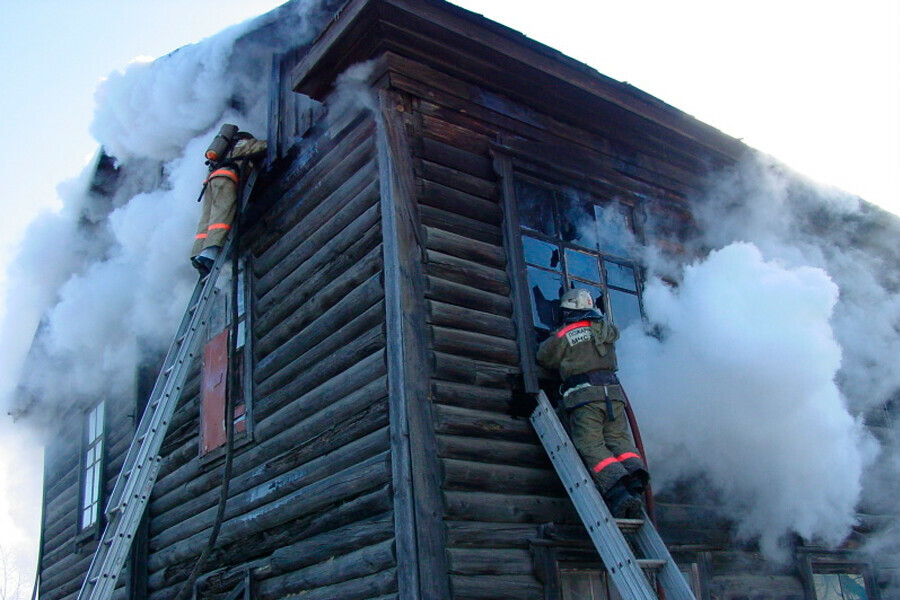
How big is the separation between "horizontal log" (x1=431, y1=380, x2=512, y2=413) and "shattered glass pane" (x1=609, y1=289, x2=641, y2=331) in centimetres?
175

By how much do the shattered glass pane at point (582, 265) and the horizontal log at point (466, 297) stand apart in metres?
1.04

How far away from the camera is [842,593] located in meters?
7.96

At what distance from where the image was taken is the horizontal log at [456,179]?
6.52 m

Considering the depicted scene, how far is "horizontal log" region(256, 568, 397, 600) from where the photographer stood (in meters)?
5.41

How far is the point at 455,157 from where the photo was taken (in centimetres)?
677

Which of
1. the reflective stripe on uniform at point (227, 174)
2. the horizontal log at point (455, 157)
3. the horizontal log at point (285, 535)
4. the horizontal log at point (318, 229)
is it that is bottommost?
the horizontal log at point (285, 535)

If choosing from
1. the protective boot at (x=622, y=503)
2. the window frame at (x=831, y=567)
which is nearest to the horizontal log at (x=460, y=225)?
the protective boot at (x=622, y=503)

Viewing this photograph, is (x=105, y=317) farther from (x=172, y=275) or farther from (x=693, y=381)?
(x=693, y=381)

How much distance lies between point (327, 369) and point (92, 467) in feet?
19.9

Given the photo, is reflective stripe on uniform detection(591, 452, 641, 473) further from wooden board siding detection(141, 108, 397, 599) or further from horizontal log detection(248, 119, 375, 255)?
horizontal log detection(248, 119, 375, 255)

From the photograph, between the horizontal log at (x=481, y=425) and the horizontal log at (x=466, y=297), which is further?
the horizontal log at (x=466, y=297)

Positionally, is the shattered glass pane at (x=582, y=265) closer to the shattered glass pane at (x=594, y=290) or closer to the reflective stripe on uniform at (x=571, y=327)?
the shattered glass pane at (x=594, y=290)

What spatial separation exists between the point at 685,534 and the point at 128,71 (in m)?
7.93

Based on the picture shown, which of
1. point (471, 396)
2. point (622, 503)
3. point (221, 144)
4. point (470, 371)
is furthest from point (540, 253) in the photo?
point (221, 144)
